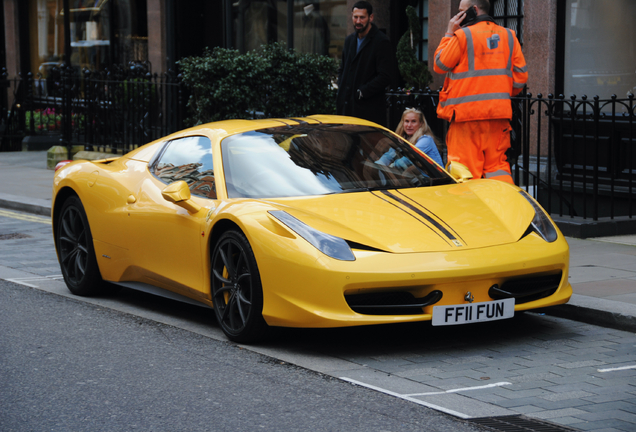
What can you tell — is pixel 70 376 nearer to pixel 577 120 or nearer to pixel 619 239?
pixel 619 239

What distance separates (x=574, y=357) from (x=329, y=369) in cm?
139

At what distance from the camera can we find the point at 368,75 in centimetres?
958

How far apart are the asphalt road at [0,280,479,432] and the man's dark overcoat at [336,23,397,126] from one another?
4088 mm

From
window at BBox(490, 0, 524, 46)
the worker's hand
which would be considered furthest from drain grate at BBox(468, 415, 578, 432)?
window at BBox(490, 0, 524, 46)

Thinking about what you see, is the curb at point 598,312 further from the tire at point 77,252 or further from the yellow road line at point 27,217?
the yellow road line at point 27,217

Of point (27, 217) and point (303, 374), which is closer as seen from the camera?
point (303, 374)

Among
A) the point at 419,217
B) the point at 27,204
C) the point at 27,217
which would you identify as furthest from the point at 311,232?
the point at 27,204

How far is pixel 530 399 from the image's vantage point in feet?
14.8

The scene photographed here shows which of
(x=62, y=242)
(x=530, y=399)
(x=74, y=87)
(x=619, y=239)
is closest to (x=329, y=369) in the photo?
(x=530, y=399)

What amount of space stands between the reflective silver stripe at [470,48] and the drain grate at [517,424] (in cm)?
442

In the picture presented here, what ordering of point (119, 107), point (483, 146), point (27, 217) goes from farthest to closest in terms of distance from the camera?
point (119, 107) → point (27, 217) → point (483, 146)

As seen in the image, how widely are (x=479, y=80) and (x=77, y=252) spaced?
3635mm

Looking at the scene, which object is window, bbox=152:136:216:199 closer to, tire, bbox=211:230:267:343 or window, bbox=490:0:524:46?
tire, bbox=211:230:267:343

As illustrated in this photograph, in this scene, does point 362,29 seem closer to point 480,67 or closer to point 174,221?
point 480,67
